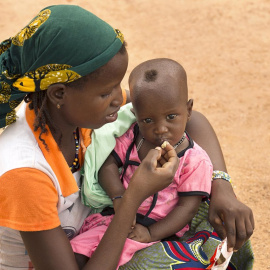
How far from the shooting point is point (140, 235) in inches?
97.8

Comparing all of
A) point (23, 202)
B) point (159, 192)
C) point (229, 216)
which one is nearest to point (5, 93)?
point (23, 202)

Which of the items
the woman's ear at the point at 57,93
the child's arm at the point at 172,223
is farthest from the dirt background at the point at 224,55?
the woman's ear at the point at 57,93

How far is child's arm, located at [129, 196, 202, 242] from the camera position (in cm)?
250

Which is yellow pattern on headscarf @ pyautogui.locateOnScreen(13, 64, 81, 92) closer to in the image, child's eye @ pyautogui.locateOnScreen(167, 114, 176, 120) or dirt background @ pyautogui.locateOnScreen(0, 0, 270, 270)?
child's eye @ pyautogui.locateOnScreen(167, 114, 176, 120)

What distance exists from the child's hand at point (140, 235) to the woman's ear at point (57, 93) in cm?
70

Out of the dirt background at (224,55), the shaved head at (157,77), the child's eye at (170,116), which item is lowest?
the dirt background at (224,55)

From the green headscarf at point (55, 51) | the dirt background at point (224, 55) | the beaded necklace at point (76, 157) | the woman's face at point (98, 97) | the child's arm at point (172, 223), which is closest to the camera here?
the green headscarf at point (55, 51)

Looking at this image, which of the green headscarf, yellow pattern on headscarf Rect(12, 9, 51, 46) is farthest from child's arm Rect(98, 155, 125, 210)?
yellow pattern on headscarf Rect(12, 9, 51, 46)

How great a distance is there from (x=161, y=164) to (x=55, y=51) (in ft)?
2.51

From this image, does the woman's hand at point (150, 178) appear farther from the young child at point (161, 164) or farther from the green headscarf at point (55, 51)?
the green headscarf at point (55, 51)

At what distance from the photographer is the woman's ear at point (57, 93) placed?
7.33 feet

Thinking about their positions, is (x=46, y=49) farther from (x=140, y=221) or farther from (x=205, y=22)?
(x=205, y=22)

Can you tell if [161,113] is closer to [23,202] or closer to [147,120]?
[147,120]

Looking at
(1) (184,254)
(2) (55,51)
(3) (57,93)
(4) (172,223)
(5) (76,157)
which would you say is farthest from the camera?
(5) (76,157)
